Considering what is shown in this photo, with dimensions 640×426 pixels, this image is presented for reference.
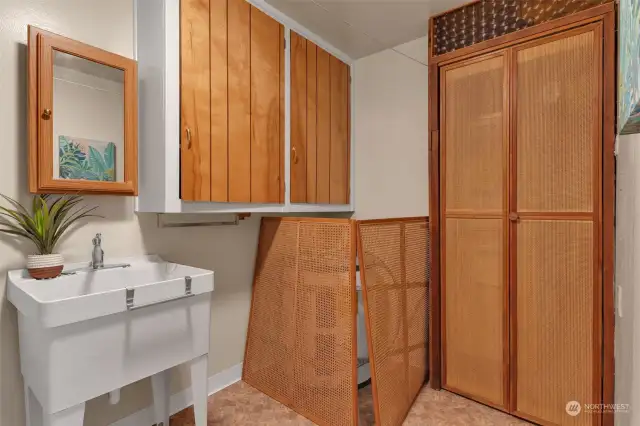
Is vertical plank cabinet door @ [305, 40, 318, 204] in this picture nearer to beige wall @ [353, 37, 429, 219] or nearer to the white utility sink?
beige wall @ [353, 37, 429, 219]

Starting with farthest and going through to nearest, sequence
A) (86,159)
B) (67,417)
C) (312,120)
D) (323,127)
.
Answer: (323,127)
(312,120)
(86,159)
(67,417)

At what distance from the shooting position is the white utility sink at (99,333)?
1.09 m

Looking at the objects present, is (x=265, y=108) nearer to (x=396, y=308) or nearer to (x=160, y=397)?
(x=396, y=308)

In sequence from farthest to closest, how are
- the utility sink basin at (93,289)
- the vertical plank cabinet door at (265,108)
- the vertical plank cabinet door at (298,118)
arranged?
the vertical plank cabinet door at (298,118) < the vertical plank cabinet door at (265,108) < the utility sink basin at (93,289)

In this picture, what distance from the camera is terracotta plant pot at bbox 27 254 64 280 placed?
Result: 1322mm

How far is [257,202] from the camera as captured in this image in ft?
6.41

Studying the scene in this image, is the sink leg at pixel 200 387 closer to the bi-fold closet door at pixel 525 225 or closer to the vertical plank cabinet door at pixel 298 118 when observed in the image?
the vertical plank cabinet door at pixel 298 118

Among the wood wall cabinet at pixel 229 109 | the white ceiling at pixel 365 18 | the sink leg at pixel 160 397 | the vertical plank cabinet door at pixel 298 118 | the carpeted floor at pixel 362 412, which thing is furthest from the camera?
the vertical plank cabinet door at pixel 298 118

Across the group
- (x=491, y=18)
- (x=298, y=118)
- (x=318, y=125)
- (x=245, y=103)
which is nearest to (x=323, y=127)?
(x=318, y=125)

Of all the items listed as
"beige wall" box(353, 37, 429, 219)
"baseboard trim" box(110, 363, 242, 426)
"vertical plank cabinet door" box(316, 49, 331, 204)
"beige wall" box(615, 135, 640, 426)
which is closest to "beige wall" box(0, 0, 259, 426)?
"baseboard trim" box(110, 363, 242, 426)

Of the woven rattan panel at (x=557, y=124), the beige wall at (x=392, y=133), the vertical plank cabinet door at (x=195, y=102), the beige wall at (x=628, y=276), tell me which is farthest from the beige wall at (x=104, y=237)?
the beige wall at (x=628, y=276)

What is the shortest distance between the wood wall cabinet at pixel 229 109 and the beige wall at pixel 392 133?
405 millimetres

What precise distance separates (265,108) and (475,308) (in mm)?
1698

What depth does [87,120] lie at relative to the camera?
1512 millimetres
